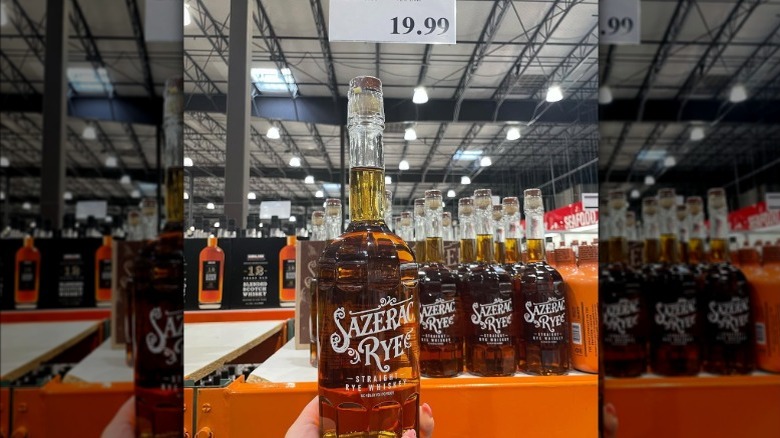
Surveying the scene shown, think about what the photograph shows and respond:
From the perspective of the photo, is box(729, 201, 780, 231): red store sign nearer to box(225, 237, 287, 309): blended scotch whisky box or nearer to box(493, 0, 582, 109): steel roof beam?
box(493, 0, 582, 109): steel roof beam

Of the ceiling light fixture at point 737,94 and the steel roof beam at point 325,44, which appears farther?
the steel roof beam at point 325,44

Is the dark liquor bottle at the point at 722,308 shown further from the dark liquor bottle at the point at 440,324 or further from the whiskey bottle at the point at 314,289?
the whiskey bottle at the point at 314,289

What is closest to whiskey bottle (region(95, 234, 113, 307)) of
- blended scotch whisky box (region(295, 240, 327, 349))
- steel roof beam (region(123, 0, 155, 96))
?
steel roof beam (region(123, 0, 155, 96))

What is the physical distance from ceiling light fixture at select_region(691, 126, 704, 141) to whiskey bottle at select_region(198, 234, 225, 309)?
805 millimetres

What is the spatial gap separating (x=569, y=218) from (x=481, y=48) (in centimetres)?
Result: 40

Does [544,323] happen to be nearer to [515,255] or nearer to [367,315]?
[515,255]

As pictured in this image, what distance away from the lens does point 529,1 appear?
97cm

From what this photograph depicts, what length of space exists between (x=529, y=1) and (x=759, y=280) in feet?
2.11

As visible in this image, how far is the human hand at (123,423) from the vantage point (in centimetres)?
43

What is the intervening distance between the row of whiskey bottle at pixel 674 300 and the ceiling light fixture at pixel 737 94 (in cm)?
11

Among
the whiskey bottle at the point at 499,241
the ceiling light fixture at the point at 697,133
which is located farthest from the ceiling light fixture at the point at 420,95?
the ceiling light fixture at the point at 697,133

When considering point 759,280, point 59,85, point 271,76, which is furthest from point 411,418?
point 271,76

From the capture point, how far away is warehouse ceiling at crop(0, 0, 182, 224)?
1.39 feet

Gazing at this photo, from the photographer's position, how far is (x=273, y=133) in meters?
1.02
